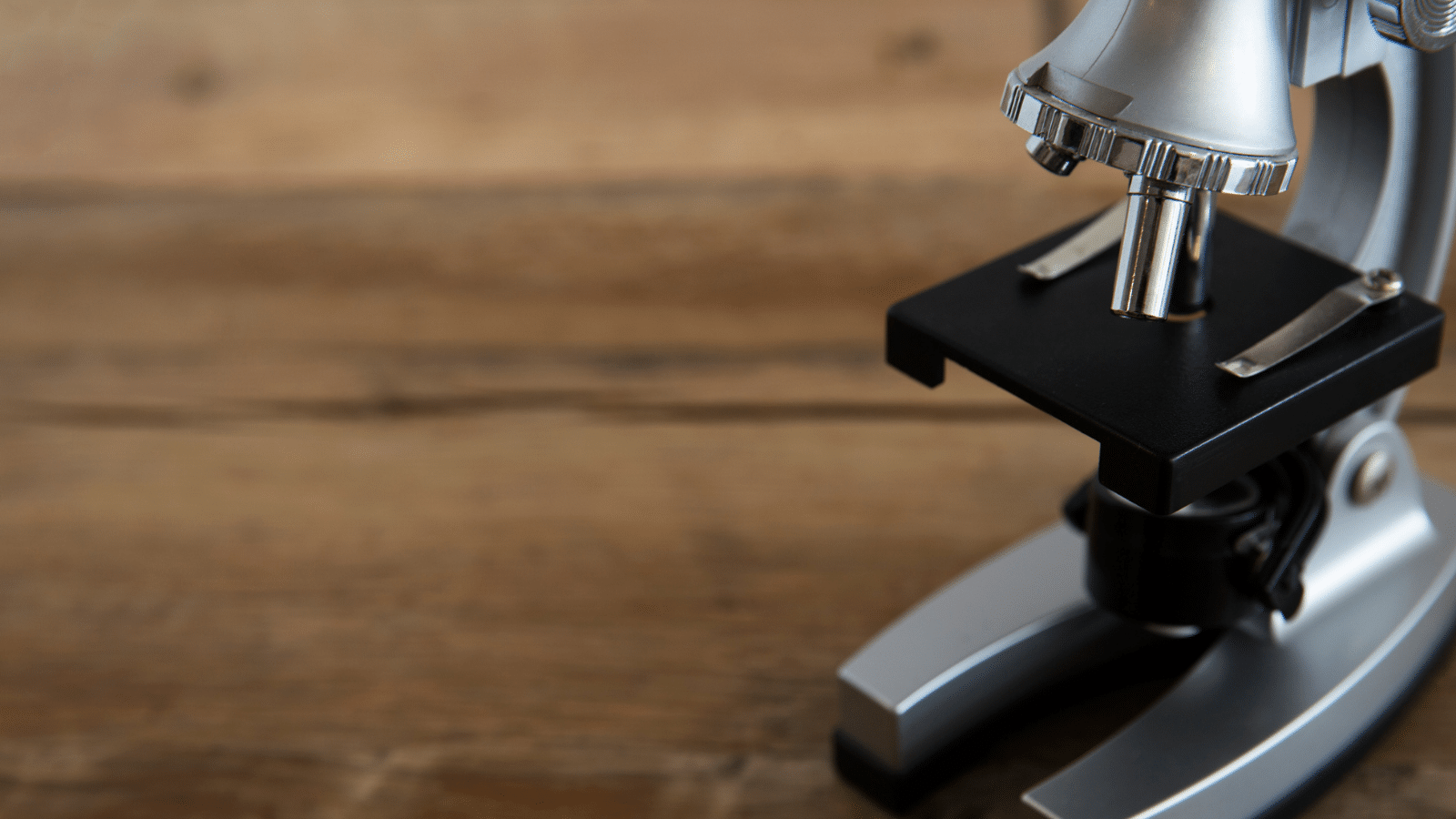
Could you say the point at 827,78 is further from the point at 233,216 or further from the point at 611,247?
the point at 233,216

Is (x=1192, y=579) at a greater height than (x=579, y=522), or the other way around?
(x=1192, y=579)

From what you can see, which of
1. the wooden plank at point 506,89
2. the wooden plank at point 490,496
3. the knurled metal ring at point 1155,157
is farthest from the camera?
the wooden plank at point 506,89

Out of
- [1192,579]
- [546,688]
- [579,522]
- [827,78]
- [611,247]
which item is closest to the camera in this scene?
[1192,579]

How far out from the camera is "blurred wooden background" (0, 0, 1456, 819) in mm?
660

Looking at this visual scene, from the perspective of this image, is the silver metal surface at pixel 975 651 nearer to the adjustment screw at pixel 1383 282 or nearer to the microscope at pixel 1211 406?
the microscope at pixel 1211 406

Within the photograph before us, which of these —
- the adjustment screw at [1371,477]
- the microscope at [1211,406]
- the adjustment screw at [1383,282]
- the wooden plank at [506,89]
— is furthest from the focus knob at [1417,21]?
the wooden plank at [506,89]

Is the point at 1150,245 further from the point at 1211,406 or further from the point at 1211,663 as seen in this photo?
the point at 1211,663

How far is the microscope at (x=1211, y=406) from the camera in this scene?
0.44 meters

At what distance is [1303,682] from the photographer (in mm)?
585

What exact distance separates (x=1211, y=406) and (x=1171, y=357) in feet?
0.12

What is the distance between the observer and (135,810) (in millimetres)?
635

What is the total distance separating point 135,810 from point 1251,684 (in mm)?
500

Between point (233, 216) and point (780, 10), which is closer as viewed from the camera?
point (233, 216)

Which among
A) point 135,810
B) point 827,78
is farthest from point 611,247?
point 135,810
